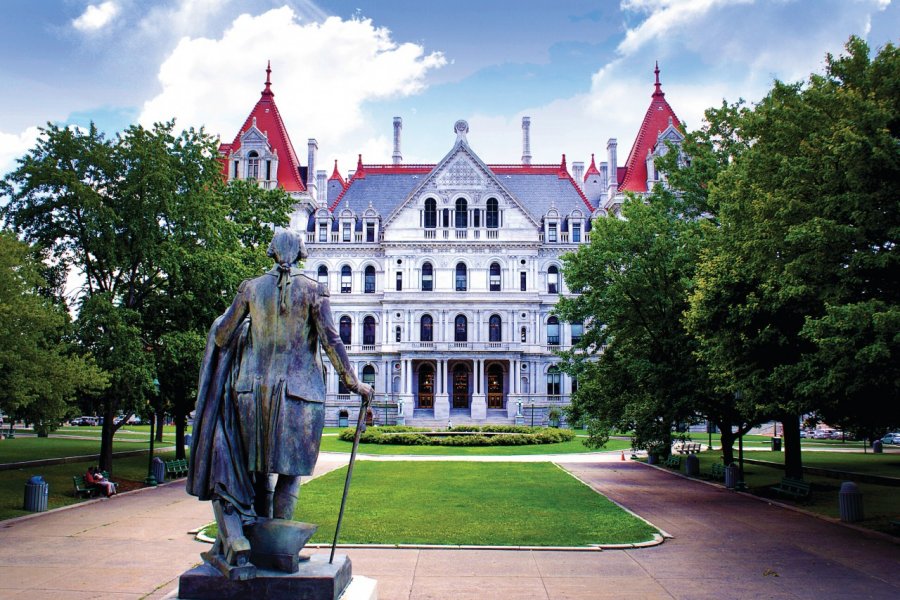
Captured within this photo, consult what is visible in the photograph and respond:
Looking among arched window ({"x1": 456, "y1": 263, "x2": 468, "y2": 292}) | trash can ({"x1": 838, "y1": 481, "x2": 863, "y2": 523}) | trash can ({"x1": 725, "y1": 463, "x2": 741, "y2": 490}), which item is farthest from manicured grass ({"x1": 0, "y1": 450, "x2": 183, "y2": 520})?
arched window ({"x1": 456, "y1": 263, "x2": 468, "y2": 292})

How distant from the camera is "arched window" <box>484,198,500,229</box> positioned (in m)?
63.0

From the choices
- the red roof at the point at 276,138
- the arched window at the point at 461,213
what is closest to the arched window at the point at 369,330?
the arched window at the point at 461,213

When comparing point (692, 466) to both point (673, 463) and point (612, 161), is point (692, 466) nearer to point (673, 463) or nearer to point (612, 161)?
point (673, 463)

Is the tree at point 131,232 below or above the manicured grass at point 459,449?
above

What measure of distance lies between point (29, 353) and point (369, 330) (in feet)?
157

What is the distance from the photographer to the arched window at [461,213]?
208 feet

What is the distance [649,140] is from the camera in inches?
2525

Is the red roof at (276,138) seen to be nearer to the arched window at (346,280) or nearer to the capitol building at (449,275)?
the capitol building at (449,275)

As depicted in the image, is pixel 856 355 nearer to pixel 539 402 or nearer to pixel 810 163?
pixel 810 163

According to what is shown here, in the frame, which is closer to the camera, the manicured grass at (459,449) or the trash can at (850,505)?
the trash can at (850,505)

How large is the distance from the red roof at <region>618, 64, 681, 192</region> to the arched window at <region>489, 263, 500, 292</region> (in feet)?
43.6

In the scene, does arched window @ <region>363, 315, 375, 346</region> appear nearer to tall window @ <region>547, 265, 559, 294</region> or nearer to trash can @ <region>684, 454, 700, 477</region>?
tall window @ <region>547, 265, 559, 294</region>

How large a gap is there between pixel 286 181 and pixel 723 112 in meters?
46.0

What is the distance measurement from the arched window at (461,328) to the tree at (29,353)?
147 feet
